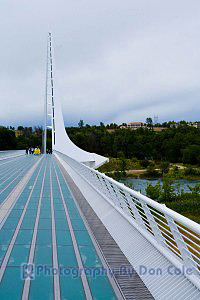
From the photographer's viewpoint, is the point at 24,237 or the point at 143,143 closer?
the point at 24,237

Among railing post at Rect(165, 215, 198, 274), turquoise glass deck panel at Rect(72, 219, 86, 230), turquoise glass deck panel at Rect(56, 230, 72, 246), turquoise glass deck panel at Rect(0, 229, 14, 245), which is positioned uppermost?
railing post at Rect(165, 215, 198, 274)

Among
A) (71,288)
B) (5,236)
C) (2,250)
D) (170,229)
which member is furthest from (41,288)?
(5,236)

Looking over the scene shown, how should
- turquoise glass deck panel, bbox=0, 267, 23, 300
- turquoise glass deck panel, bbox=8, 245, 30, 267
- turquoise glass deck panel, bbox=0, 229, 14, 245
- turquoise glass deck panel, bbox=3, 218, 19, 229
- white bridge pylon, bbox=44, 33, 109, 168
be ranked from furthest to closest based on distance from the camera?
white bridge pylon, bbox=44, 33, 109, 168, turquoise glass deck panel, bbox=3, 218, 19, 229, turquoise glass deck panel, bbox=0, 229, 14, 245, turquoise glass deck panel, bbox=8, 245, 30, 267, turquoise glass deck panel, bbox=0, 267, 23, 300

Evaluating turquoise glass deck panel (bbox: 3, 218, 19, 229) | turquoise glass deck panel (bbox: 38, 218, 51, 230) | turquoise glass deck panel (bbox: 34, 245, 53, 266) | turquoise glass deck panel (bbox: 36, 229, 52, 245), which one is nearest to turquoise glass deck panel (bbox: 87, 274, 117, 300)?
turquoise glass deck panel (bbox: 34, 245, 53, 266)

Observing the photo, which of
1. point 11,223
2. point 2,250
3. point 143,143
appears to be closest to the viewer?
point 2,250

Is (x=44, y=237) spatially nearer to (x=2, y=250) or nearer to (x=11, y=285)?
(x=2, y=250)

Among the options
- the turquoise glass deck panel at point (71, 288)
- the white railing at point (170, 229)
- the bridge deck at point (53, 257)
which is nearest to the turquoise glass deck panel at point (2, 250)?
the bridge deck at point (53, 257)

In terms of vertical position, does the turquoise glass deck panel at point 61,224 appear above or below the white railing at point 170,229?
below

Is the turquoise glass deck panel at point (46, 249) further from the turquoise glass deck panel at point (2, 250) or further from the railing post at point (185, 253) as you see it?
the railing post at point (185, 253)

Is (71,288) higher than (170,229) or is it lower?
lower

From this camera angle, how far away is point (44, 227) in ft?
15.2

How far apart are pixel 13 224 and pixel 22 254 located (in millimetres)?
1345

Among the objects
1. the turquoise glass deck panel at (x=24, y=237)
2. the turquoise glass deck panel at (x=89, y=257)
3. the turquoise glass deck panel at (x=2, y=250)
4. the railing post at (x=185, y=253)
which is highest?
the railing post at (x=185, y=253)

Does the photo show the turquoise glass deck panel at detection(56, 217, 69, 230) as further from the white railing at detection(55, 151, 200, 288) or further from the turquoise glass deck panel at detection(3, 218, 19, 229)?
the white railing at detection(55, 151, 200, 288)
